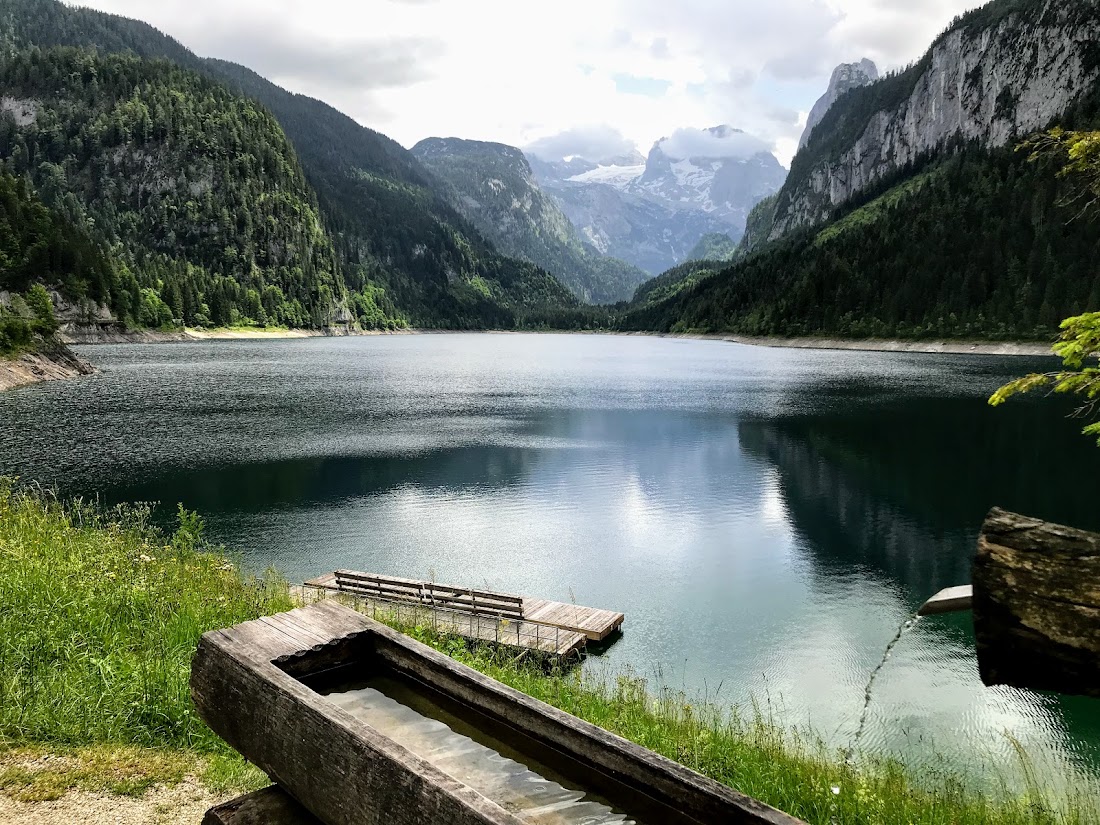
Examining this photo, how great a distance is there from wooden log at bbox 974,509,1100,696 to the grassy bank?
323 cm

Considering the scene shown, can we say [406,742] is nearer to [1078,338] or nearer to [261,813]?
[261,813]

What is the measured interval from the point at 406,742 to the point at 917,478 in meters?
42.1

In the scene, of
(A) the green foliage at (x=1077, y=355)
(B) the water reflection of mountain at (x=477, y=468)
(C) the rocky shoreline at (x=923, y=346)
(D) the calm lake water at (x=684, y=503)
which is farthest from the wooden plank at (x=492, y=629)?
(C) the rocky shoreline at (x=923, y=346)

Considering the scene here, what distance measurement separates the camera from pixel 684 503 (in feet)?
120

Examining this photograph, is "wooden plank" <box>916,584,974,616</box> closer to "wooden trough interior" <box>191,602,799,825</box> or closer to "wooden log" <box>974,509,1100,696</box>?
"wooden log" <box>974,509,1100,696</box>

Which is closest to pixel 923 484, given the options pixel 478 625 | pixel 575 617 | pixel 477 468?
pixel 477 468

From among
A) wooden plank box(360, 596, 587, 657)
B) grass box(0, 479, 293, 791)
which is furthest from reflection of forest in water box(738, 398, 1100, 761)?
grass box(0, 479, 293, 791)

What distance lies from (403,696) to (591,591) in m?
19.0

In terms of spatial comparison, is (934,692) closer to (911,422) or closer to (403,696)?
(403,696)

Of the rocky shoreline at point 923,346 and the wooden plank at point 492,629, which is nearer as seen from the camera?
the wooden plank at point 492,629

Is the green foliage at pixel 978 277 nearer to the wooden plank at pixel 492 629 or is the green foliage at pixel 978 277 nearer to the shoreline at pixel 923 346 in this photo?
the shoreline at pixel 923 346

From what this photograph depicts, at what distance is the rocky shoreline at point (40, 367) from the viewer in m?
74.0

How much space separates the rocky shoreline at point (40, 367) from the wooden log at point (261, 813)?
3305 inches

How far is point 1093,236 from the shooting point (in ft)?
518
